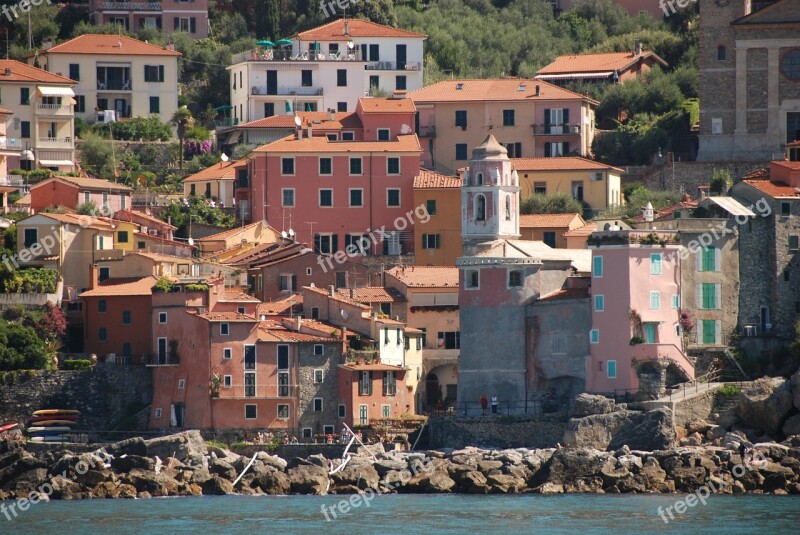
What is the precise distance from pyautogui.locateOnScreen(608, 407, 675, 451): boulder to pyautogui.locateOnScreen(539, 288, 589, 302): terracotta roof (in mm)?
5958

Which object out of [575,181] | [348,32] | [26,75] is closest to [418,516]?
[575,181]

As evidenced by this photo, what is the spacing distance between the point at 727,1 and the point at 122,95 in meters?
29.3

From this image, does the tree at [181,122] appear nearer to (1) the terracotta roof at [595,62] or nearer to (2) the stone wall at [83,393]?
(1) the terracotta roof at [595,62]

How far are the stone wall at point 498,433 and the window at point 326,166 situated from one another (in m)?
18.0

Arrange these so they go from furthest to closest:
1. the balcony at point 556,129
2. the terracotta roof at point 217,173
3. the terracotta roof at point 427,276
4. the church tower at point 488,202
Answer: the balcony at point 556,129 < the terracotta roof at point 217,173 < the terracotta roof at point 427,276 < the church tower at point 488,202

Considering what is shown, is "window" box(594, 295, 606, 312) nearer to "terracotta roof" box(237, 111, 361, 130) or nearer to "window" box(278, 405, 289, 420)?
"window" box(278, 405, 289, 420)

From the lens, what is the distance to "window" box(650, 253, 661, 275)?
284 feet

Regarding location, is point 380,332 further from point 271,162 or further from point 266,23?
point 266,23

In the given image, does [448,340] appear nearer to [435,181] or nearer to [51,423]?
[435,181]

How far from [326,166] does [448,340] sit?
11282 millimetres

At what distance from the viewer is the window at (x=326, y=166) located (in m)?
102

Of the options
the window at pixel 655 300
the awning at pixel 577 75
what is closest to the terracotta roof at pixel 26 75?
the awning at pixel 577 75

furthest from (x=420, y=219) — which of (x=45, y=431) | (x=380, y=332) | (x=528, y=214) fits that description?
(x=45, y=431)

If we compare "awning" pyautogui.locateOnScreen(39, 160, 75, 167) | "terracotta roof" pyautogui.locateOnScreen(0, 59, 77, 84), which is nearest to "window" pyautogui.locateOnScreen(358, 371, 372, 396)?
"awning" pyautogui.locateOnScreen(39, 160, 75, 167)
